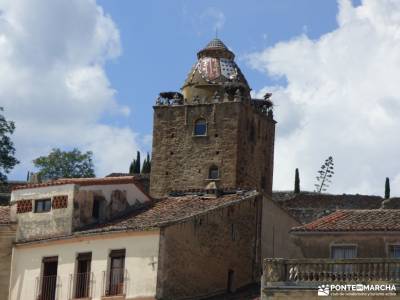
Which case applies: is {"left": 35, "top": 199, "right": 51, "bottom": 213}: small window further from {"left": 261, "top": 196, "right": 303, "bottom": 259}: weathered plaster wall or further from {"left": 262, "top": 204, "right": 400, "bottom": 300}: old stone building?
{"left": 262, "top": 204, "right": 400, "bottom": 300}: old stone building

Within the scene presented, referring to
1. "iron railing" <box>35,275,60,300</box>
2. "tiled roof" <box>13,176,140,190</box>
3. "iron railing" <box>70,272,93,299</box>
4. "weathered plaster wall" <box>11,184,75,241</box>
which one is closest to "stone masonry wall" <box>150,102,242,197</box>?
"tiled roof" <box>13,176,140,190</box>

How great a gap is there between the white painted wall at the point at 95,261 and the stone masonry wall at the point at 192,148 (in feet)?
105

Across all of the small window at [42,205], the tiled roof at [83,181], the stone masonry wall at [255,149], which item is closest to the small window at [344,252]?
the tiled roof at [83,181]

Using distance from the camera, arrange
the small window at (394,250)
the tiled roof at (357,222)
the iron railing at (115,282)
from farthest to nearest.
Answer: the iron railing at (115,282)
the tiled roof at (357,222)
the small window at (394,250)

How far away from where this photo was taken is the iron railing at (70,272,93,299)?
51.0m

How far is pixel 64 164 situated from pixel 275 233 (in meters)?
57.3

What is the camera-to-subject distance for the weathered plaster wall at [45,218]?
2111 inches

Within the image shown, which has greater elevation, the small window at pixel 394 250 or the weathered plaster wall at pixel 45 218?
the weathered plaster wall at pixel 45 218

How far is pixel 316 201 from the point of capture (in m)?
101

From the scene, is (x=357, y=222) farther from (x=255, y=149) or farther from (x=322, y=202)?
(x=322, y=202)

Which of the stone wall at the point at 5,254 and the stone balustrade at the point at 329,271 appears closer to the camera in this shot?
the stone balustrade at the point at 329,271

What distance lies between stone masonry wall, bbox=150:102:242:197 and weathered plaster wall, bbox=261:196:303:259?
26.5m

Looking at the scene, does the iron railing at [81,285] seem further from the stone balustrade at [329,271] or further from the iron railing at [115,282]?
the stone balustrade at [329,271]

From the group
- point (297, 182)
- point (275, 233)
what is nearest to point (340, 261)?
point (275, 233)
